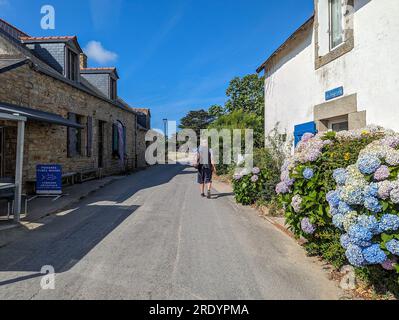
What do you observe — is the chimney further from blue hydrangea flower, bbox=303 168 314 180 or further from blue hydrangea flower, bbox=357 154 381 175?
blue hydrangea flower, bbox=357 154 381 175

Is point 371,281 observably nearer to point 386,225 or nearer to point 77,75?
point 386,225

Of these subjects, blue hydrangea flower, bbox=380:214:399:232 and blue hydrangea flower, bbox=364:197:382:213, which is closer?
blue hydrangea flower, bbox=380:214:399:232

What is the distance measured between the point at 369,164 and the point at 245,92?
23788 mm

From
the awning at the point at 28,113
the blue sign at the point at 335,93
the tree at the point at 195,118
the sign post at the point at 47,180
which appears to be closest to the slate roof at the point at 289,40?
the blue sign at the point at 335,93

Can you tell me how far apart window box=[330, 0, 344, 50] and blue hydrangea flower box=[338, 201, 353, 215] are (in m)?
4.33

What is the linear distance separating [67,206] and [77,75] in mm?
7751

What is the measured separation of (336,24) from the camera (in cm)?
614

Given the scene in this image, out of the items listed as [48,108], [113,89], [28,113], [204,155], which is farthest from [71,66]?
[204,155]

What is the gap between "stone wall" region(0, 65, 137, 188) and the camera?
823 centimetres

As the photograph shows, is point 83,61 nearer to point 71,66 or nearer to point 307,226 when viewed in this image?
point 71,66

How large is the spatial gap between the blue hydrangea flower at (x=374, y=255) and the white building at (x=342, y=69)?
2.70 meters

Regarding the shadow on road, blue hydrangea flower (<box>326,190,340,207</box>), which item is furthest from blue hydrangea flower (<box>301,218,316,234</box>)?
the shadow on road

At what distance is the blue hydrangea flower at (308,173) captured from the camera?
3594mm

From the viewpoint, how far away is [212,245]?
445 cm
